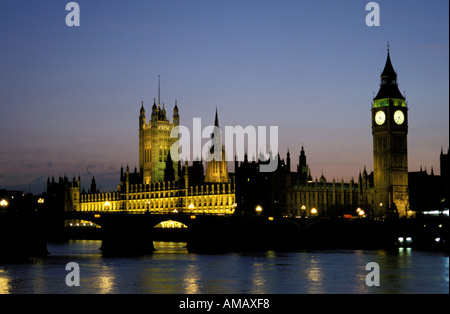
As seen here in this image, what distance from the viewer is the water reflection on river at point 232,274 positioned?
184 feet

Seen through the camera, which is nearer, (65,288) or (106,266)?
(65,288)

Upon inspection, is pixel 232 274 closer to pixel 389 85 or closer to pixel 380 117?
pixel 380 117

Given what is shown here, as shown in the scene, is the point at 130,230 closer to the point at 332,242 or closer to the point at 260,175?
the point at 332,242

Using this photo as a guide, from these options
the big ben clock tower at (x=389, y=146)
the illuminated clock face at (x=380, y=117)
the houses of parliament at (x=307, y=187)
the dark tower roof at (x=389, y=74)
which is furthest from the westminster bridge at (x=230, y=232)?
the dark tower roof at (x=389, y=74)

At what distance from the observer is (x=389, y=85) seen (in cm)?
14575

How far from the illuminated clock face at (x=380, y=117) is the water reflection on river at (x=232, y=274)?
200 ft

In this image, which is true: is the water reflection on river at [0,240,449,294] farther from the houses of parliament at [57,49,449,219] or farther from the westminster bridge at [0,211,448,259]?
the houses of parliament at [57,49,449,219]

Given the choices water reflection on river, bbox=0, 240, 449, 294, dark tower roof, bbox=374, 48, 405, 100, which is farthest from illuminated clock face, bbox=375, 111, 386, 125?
water reflection on river, bbox=0, 240, 449, 294

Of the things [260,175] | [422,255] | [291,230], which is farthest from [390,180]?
[422,255]

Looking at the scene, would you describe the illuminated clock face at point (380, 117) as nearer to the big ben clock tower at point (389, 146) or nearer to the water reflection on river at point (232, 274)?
the big ben clock tower at point (389, 146)

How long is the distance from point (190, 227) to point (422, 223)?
31723 millimetres

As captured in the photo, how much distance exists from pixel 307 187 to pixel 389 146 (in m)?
15.8

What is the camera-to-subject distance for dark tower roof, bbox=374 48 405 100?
145 meters
